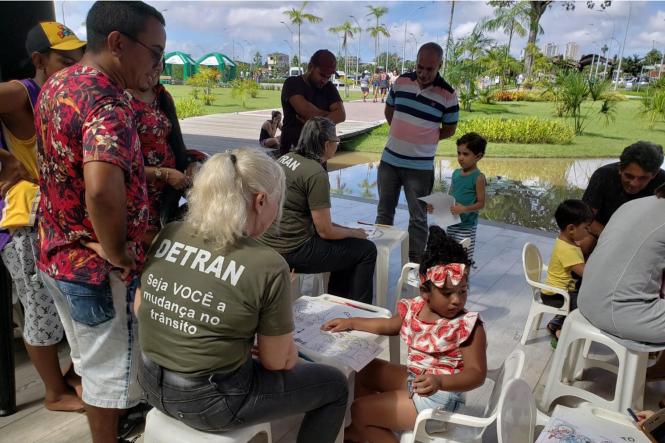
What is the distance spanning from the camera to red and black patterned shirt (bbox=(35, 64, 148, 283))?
141 centimetres

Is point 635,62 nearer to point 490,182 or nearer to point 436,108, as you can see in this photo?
point 490,182

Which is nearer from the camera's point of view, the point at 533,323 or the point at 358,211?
the point at 533,323

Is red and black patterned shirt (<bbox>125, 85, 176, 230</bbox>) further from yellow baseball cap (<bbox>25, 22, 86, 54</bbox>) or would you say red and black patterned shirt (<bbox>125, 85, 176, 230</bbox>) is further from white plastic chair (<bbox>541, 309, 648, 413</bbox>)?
white plastic chair (<bbox>541, 309, 648, 413</bbox>)

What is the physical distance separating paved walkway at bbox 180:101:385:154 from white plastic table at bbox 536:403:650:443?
847 centimetres

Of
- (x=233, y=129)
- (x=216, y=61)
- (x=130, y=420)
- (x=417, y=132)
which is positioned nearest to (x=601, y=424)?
(x=130, y=420)

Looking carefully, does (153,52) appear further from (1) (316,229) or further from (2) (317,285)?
(2) (317,285)

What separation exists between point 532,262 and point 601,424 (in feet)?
4.81

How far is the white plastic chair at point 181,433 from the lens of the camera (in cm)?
137

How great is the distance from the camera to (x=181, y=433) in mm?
1391

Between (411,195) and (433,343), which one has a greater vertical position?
(411,195)

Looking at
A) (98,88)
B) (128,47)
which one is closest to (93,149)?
(98,88)

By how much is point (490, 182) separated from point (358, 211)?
16.1ft

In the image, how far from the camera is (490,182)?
376 inches


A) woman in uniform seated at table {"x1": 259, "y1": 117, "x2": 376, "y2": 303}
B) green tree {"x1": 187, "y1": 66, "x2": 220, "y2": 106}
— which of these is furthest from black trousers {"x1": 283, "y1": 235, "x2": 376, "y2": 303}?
green tree {"x1": 187, "y1": 66, "x2": 220, "y2": 106}
